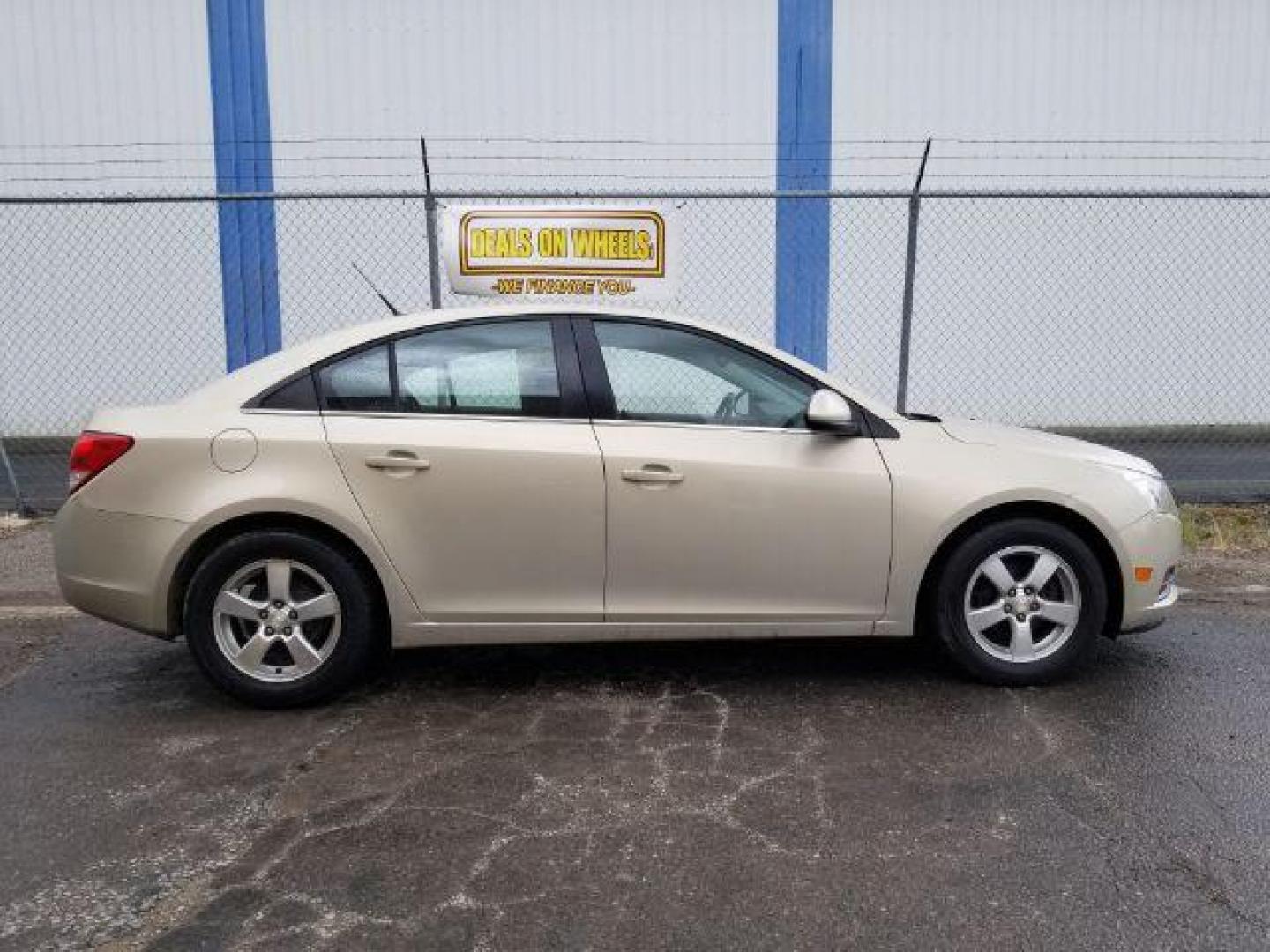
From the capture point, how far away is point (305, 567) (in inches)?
160

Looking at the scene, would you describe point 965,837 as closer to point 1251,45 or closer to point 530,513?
point 530,513

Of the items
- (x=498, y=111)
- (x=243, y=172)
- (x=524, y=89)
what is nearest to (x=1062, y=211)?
(x=524, y=89)

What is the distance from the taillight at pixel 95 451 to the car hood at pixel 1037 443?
3158 millimetres

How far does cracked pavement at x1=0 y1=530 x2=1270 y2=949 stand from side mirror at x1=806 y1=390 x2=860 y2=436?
3.45 feet

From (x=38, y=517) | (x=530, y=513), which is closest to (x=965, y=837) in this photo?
(x=530, y=513)

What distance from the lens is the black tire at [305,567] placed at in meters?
4.02

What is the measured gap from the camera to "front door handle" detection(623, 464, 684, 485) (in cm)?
408

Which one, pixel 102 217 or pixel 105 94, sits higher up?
pixel 105 94

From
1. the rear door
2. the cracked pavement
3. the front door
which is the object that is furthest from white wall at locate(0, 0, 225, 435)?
the front door

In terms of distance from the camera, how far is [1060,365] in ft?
36.6

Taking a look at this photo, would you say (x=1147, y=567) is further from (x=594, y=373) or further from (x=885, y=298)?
(x=885, y=298)

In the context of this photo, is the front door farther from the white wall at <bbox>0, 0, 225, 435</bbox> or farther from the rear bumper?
the white wall at <bbox>0, 0, 225, 435</bbox>

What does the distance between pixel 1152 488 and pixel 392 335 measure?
307cm

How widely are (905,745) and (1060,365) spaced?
8383 millimetres
